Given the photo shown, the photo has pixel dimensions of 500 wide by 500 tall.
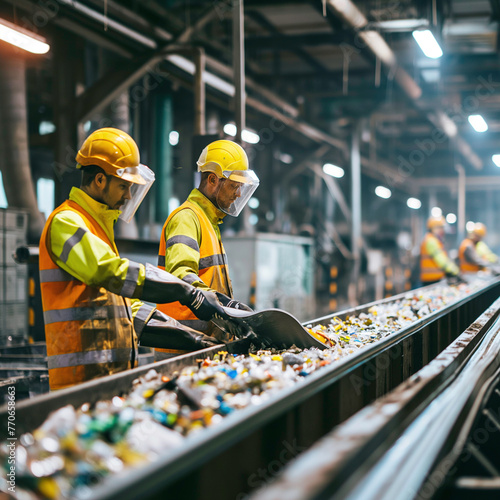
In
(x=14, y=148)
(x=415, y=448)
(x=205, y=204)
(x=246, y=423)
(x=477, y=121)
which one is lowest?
(x=415, y=448)

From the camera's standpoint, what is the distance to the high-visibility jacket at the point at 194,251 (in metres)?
2.68

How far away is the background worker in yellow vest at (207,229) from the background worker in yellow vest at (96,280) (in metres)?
0.27

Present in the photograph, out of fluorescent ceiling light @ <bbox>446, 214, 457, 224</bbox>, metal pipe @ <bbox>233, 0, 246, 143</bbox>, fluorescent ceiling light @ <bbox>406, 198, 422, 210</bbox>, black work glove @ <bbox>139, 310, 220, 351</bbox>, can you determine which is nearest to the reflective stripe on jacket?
metal pipe @ <bbox>233, 0, 246, 143</bbox>

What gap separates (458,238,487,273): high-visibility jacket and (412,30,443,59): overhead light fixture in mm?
4627

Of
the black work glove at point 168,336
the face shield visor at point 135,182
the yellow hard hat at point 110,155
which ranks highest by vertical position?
the yellow hard hat at point 110,155

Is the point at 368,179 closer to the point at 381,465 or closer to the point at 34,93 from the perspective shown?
the point at 34,93

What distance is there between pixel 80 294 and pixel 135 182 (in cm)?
51

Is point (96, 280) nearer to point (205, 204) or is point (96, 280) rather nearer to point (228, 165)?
point (205, 204)

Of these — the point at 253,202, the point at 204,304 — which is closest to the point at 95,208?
the point at 204,304

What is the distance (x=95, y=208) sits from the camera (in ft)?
7.73

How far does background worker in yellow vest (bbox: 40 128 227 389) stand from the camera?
212 centimetres

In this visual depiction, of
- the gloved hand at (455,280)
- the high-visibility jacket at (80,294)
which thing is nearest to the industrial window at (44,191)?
the gloved hand at (455,280)

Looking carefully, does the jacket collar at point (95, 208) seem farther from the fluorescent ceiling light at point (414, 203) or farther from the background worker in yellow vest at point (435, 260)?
the fluorescent ceiling light at point (414, 203)

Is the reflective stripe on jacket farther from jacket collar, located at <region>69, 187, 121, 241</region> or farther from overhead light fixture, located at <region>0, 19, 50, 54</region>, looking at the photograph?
jacket collar, located at <region>69, 187, 121, 241</region>
